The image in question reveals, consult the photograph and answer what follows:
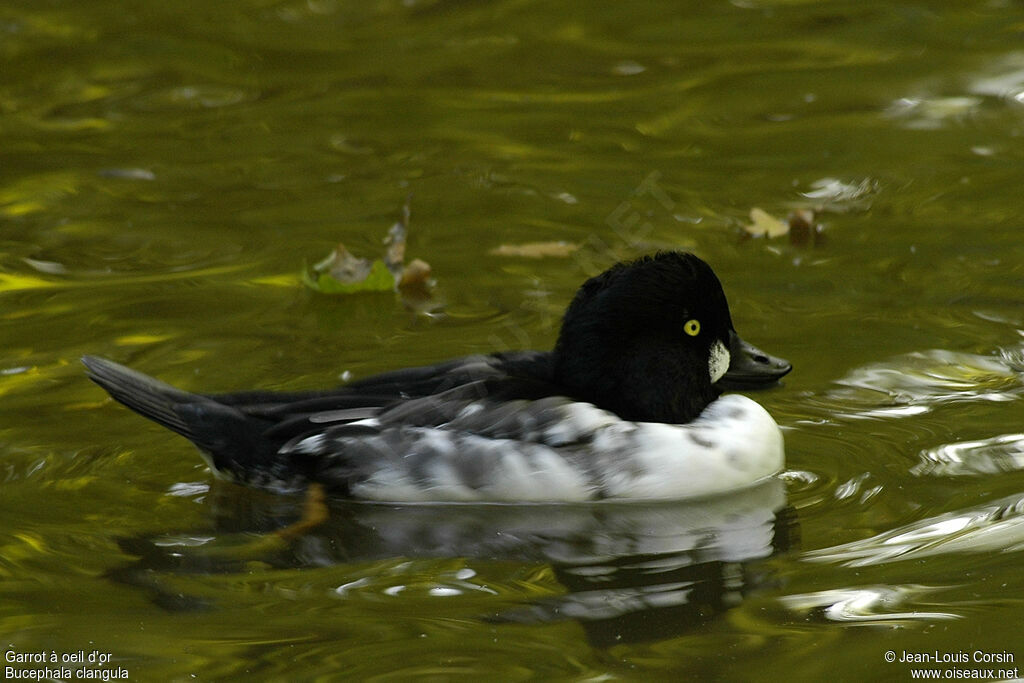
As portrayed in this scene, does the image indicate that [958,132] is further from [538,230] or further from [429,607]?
[429,607]

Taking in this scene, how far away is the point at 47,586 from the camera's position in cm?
481

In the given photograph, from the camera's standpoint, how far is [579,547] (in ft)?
16.8

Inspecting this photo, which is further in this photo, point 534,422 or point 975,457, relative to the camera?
point 975,457

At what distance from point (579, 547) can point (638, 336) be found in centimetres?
90

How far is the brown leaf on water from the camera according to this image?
8.21m

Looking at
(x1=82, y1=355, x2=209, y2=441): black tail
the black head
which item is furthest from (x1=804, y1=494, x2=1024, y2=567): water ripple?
(x1=82, y1=355, x2=209, y2=441): black tail

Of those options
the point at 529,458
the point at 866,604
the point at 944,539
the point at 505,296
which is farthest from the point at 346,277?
the point at 866,604

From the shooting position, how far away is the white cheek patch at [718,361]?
19.2 ft

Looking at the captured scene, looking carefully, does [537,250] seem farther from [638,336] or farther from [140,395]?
[140,395]

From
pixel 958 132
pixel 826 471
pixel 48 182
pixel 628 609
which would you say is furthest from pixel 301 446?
pixel 958 132

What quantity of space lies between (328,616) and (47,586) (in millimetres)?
957

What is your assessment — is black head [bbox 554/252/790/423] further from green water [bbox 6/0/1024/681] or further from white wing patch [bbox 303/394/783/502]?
green water [bbox 6/0/1024/681]

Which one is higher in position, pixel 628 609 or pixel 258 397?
pixel 258 397

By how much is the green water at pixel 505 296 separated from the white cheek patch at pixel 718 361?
41cm
